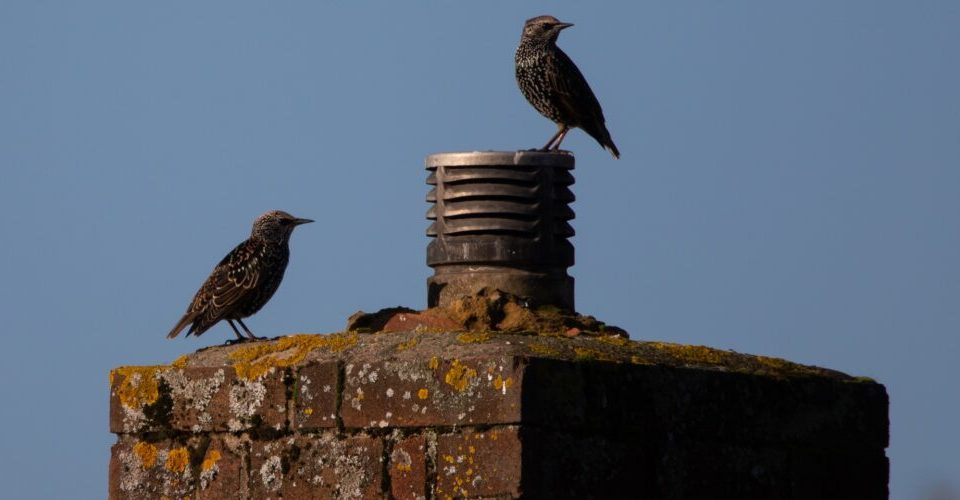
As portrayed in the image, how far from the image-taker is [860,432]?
18.1ft

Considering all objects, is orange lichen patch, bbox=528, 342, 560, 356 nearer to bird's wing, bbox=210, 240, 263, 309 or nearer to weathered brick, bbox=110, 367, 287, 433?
weathered brick, bbox=110, 367, 287, 433

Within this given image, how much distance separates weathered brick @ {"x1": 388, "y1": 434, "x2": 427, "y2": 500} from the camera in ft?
15.8

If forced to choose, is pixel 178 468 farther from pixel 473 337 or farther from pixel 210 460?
pixel 473 337

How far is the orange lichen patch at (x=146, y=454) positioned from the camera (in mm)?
5469

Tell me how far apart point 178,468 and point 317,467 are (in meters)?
0.59

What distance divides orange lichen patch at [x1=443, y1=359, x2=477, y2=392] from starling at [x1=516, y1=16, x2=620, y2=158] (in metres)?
4.95

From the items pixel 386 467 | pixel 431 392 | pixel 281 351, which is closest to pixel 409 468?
pixel 386 467

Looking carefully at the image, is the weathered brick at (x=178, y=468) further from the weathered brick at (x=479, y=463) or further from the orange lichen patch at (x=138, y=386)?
the weathered brick at (x=479, y=463)

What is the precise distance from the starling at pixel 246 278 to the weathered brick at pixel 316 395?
2156mm

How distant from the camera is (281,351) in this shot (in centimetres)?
537

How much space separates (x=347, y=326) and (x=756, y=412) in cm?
145

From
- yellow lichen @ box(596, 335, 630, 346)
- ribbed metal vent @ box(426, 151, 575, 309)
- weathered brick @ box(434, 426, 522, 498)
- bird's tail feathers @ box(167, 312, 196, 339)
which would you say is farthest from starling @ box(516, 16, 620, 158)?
weathered brick @ box(434, 426, 522, 498)

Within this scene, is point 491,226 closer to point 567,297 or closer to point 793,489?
point 567,297

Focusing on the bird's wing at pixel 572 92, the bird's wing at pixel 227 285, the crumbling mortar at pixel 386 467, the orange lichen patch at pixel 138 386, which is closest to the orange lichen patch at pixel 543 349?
the crumbling mortar at pixel 386 467
